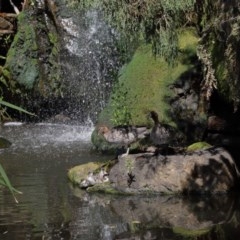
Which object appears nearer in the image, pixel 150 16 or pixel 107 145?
pixel 150 16

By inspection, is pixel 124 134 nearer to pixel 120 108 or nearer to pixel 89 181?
pixel 120 108

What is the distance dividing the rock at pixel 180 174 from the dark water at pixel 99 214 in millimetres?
168

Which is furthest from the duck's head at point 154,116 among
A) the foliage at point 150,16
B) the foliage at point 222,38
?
the foliage at point 150,16

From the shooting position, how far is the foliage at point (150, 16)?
6102 millimetres

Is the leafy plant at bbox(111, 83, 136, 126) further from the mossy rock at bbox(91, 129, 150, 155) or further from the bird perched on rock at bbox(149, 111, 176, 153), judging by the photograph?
the bird perched on rock at bbox(149, 111, 176, 153)

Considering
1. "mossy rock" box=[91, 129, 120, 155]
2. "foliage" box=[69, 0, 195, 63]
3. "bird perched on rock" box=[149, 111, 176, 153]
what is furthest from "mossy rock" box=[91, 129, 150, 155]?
"foliage" box=[69, 0, 195, 63]

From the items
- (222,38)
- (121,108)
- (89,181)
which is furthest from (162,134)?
(222,38)

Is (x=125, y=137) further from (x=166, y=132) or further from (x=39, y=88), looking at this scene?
(x=39, y=88)

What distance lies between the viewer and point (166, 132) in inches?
370

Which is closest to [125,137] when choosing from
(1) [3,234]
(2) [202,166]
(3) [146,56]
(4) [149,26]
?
(3) [146,56]

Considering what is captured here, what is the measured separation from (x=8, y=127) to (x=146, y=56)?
14.5 ft

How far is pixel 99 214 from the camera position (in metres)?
6.40

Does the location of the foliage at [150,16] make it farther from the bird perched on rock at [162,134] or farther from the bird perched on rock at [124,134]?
the bird perched on rock at [124,134]

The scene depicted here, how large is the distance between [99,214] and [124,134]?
3583 mm
